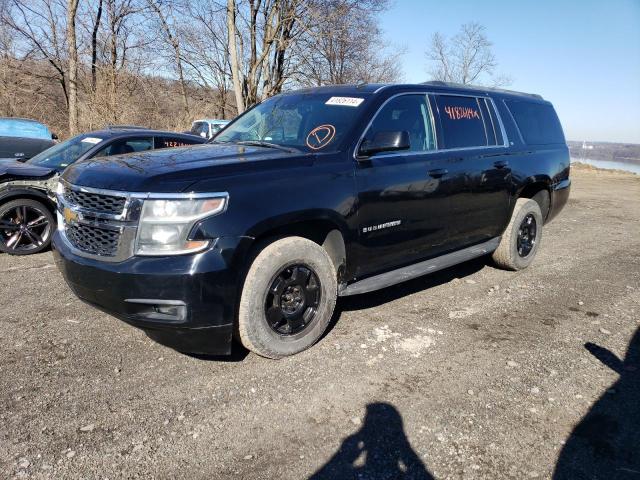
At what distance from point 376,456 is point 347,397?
574 mm

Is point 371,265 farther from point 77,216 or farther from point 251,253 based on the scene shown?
point 77,216

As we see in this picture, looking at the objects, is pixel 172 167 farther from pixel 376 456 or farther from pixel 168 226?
pixel 376 456

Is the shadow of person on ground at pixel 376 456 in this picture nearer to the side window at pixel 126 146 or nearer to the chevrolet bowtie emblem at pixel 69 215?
the chevrolet bowtie emblem at pixel 69 215

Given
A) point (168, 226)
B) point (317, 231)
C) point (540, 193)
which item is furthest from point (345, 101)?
point (540, 193)

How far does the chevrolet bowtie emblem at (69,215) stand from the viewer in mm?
3277

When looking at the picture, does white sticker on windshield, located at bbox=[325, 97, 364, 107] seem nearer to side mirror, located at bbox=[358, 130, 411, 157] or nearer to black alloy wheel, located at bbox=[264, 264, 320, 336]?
side mirror, located at bbox=[358, 130, 411, 157]

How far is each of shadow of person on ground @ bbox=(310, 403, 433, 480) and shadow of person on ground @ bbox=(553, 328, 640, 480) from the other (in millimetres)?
730

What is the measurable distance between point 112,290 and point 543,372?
9.69 feet

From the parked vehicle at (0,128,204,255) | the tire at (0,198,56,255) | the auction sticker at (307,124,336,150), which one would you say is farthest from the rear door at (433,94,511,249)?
the tire at (0,198,56,255)

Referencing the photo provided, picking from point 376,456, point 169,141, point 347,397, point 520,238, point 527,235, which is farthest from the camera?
point 169,141

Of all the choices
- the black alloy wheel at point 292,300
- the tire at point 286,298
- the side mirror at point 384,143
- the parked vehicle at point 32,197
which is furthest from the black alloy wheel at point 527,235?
the parked vehicle at point 32,197

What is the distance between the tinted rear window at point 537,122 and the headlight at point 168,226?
4.18 meters

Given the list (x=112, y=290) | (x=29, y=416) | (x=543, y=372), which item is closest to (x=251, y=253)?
(x=112, y=290)

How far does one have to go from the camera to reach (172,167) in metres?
3.15
